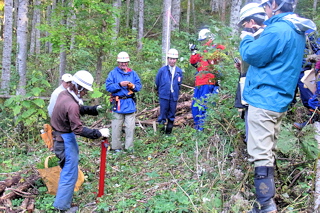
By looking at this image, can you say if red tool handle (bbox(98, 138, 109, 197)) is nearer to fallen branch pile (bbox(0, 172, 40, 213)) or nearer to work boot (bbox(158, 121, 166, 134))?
fallen branch pile (bbox(0, 172, 40, 213))

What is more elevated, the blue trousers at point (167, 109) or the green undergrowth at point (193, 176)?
the blue trousers at point (167, 109)

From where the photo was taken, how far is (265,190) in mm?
3039

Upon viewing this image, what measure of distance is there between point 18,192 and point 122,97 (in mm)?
2956

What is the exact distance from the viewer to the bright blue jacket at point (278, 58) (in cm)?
296

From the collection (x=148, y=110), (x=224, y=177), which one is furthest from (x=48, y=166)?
(x=148, y=110)

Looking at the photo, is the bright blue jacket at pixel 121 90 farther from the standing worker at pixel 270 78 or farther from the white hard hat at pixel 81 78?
the standing worker at pixel 270 78

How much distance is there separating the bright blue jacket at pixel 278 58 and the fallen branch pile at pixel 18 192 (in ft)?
12.6

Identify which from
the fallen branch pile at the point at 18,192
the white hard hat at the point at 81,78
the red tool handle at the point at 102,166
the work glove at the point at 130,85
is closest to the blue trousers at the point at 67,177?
the red tool handle at the point at 102,166

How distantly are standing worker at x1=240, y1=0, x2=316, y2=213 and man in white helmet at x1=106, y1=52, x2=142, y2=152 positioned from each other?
13.0ft

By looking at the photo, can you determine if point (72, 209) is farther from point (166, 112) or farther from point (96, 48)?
point (96, 48)

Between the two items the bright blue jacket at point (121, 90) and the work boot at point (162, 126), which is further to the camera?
the work boot at point (162, 126)

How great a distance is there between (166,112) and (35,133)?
150 inches

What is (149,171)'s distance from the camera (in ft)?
18.3

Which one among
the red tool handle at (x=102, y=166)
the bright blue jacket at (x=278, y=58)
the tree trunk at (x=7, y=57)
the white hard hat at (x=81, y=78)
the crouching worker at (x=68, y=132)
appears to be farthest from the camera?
→ the tree trunk at (x=7, y=57)
